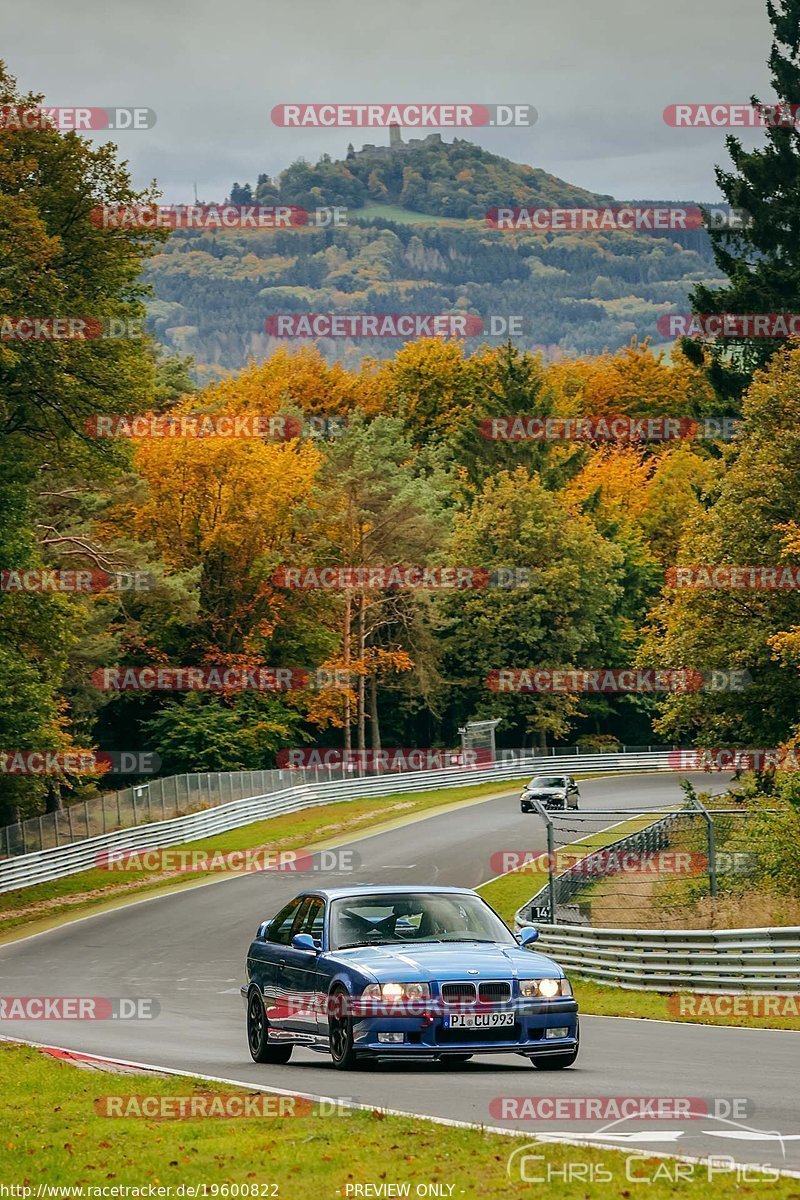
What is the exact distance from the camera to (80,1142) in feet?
32.7

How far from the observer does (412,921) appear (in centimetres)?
1436

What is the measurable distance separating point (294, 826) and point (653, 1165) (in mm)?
48887

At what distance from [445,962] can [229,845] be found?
133 ft

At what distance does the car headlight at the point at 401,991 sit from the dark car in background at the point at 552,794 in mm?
44315

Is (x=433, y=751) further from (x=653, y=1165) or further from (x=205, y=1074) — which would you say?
(x=653, y=1165)

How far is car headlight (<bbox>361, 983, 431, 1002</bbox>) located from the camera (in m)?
12.8

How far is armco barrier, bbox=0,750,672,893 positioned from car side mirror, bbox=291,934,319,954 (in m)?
30.8
